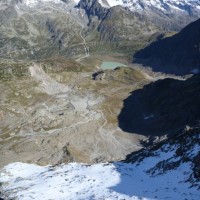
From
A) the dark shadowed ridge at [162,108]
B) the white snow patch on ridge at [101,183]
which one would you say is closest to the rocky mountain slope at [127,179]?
the white snow patch on ridge at [101,183]

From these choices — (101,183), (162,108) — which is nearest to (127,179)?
(101,183)

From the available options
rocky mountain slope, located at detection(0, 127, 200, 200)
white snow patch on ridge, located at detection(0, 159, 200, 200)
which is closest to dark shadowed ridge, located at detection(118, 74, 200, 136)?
rocky mountain slope, located at detection(0, 127, 200, 200)

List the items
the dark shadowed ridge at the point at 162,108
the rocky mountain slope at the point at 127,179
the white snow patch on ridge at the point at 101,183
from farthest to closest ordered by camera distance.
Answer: the dark shadowed ridge at the point at 162,108
the rocky mountain slope at the point at 127,179
the white snow patch on ridge at the point at 101,183

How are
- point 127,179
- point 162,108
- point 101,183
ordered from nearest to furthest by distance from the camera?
1. point 101,183
2. point 127,179
3. point 162,108

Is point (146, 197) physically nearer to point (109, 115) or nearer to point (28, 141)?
point (28, 141)

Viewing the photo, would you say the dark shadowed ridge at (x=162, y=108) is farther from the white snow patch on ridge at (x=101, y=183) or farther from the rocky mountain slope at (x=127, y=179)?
the white snow patch on ridge at (x=101, y=183)

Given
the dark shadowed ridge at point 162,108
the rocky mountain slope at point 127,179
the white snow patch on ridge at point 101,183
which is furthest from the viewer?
the dark shadowed ridge at point 162,108

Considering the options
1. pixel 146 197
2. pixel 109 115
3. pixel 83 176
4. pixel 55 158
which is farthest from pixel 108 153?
pixel 146 197

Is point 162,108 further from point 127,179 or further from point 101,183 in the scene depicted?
point 101,183

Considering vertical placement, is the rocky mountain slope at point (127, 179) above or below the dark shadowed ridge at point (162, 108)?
above
